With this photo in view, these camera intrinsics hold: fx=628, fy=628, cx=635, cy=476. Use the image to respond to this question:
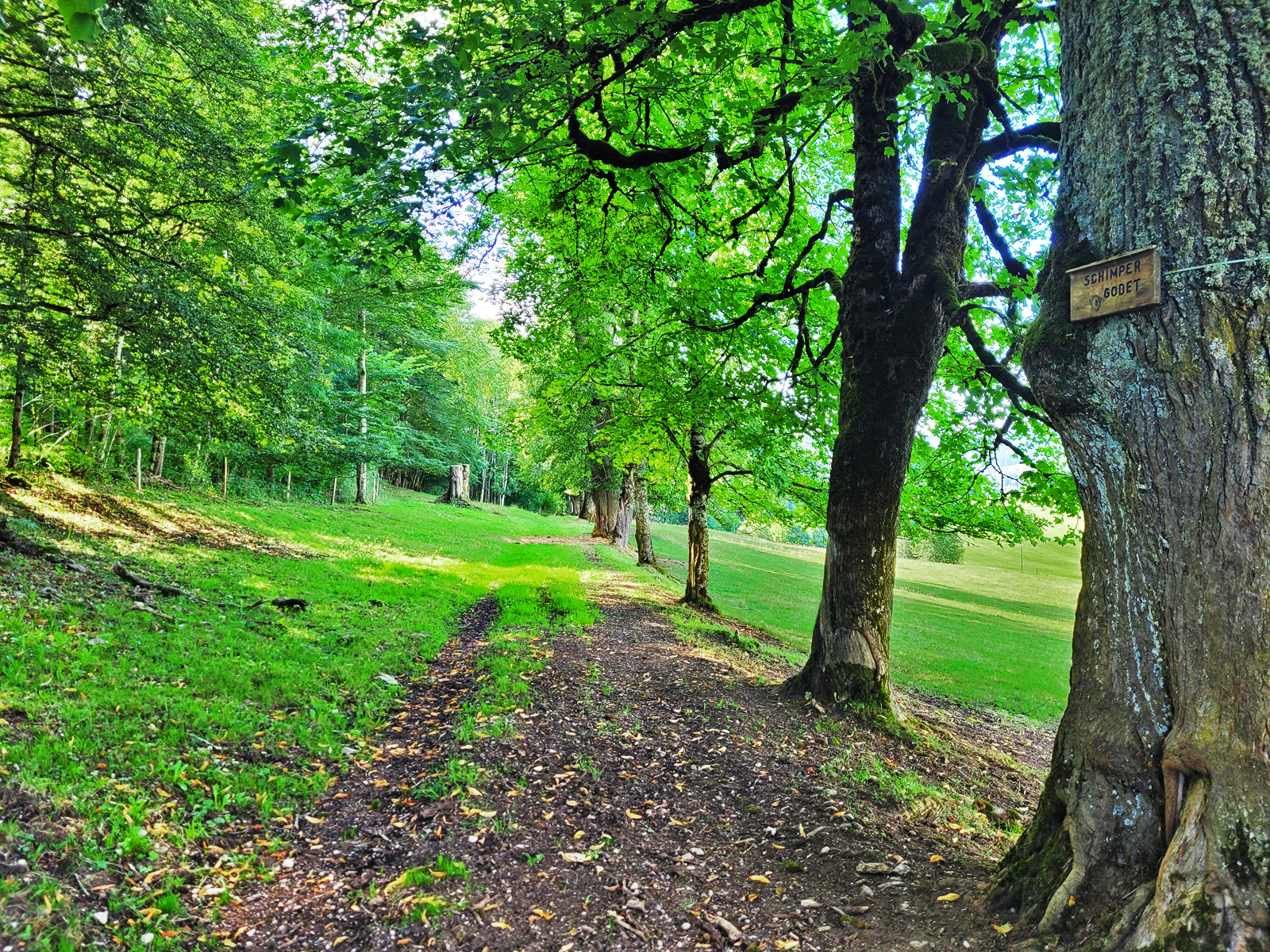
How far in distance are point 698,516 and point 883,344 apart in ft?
27.2

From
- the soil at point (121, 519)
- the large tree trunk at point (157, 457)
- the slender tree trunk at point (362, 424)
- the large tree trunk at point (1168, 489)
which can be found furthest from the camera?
the slender tree trunk at point (362, 424)

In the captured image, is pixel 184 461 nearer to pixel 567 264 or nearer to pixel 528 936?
pixel 567 264

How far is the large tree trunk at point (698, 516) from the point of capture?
13906 millimetres

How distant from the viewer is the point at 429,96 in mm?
4125

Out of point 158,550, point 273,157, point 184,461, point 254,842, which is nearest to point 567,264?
point 273,157

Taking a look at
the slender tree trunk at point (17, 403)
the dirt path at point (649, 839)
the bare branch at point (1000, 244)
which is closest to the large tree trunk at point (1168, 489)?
the dirt path at point (649, 839)

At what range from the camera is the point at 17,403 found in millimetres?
10516

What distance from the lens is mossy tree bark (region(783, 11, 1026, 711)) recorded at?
19.8 ft

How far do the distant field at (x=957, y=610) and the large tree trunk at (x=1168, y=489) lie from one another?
9727mm

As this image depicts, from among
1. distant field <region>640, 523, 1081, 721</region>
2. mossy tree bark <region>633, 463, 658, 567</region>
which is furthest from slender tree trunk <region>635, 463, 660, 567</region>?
distant field <region>640, 523, 1081, 721</region>

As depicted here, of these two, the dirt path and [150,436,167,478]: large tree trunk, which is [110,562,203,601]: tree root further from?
[150,436,167,478]: large tree trunk

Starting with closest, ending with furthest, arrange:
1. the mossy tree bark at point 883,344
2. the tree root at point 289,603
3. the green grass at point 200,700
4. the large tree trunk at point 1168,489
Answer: the large tree trunk at point 1168,489, the green grass at point 200,700, the mossy tree bark at point 883,344, the tree root at point 289,603

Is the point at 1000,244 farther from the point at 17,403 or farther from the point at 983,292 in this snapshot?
the point at 17,403

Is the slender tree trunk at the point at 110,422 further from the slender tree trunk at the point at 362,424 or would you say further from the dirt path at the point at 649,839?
the slender tree trunk at the point at 362,424
